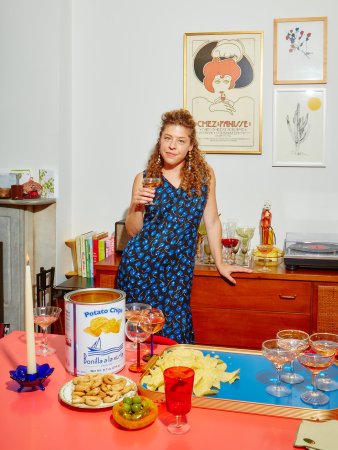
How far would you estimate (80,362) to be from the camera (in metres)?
1.55

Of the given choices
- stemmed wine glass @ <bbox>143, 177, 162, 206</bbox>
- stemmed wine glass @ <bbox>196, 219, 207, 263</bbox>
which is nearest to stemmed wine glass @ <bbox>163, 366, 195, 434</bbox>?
stemmed wine glass @ <bbox>143, 177, 162, 206</bbox>

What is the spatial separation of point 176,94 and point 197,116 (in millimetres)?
211

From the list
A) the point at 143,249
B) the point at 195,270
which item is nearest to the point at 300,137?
the point at 195,270

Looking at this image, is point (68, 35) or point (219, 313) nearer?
point (219, 313)


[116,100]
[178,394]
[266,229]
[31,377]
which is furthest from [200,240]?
[178,394]

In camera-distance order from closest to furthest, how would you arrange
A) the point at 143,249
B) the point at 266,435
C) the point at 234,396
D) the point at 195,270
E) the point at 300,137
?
the point at 266,435
the point at 234,396
the point at 143,249
the point at 195,270
the point at 300,137

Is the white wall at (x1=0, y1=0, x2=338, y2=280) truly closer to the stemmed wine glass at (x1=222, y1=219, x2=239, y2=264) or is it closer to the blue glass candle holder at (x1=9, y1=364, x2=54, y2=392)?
the stemmed wine glass at (x1=222, y1=219, x2=239, y2=264)

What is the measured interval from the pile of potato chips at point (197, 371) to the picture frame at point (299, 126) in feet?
7.33

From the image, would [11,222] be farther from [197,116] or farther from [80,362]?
[80,362]

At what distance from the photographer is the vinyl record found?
3.25 metres

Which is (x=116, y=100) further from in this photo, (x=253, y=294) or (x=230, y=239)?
(x=253, y=294)

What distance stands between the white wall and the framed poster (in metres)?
0.06

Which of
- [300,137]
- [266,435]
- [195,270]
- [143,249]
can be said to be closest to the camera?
[266,435]

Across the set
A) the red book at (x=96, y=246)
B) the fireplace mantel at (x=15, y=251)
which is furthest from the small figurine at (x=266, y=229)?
the fireplace mantel at (x=15, y=251)
